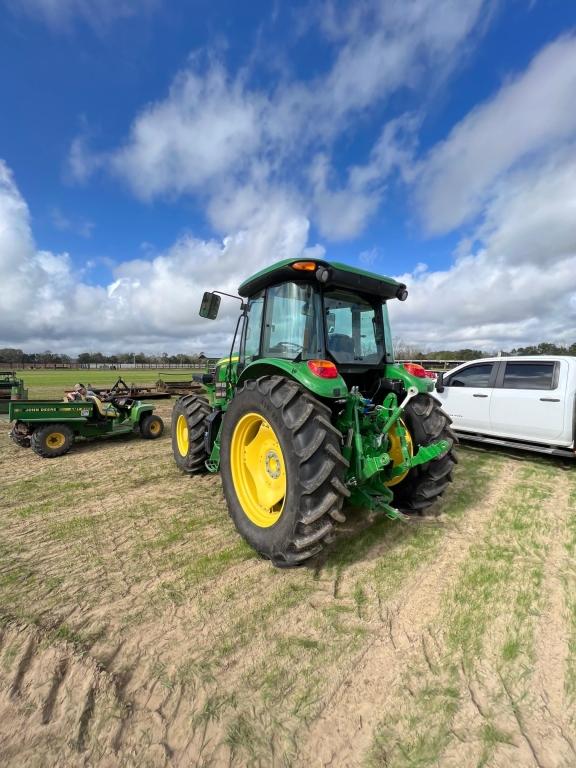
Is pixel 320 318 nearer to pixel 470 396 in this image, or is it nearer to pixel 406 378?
pixel 406 378

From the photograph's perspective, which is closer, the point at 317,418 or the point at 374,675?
the point at 374,675

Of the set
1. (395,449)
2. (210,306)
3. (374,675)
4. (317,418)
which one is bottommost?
(374,675)

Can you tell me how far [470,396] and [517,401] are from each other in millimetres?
775

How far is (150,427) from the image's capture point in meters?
7.27

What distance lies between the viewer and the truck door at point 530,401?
5.43 meters

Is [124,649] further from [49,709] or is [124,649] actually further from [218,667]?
[218,667]

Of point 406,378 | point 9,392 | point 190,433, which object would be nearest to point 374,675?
point 406,378

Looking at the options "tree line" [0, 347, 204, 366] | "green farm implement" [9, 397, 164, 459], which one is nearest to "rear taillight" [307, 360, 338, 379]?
"green farm implement" [9, 397, 164, 459]

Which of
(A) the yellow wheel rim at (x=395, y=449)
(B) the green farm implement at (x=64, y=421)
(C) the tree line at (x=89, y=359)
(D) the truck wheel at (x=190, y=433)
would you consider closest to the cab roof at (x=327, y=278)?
(A) the yellow wheel rim at (x=395, y=449)

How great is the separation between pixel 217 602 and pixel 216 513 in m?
1.34

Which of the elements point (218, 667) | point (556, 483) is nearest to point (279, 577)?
point (218, 667)

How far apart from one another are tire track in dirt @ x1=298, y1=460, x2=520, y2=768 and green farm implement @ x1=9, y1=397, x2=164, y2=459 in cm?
558

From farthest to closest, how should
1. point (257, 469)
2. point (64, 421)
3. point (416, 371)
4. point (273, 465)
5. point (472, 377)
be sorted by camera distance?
point (472, 377)
point (64, 421)
point (416, 371)
point (257, 469)
point (273, 465)

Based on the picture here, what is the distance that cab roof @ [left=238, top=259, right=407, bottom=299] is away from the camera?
9.69 ft
